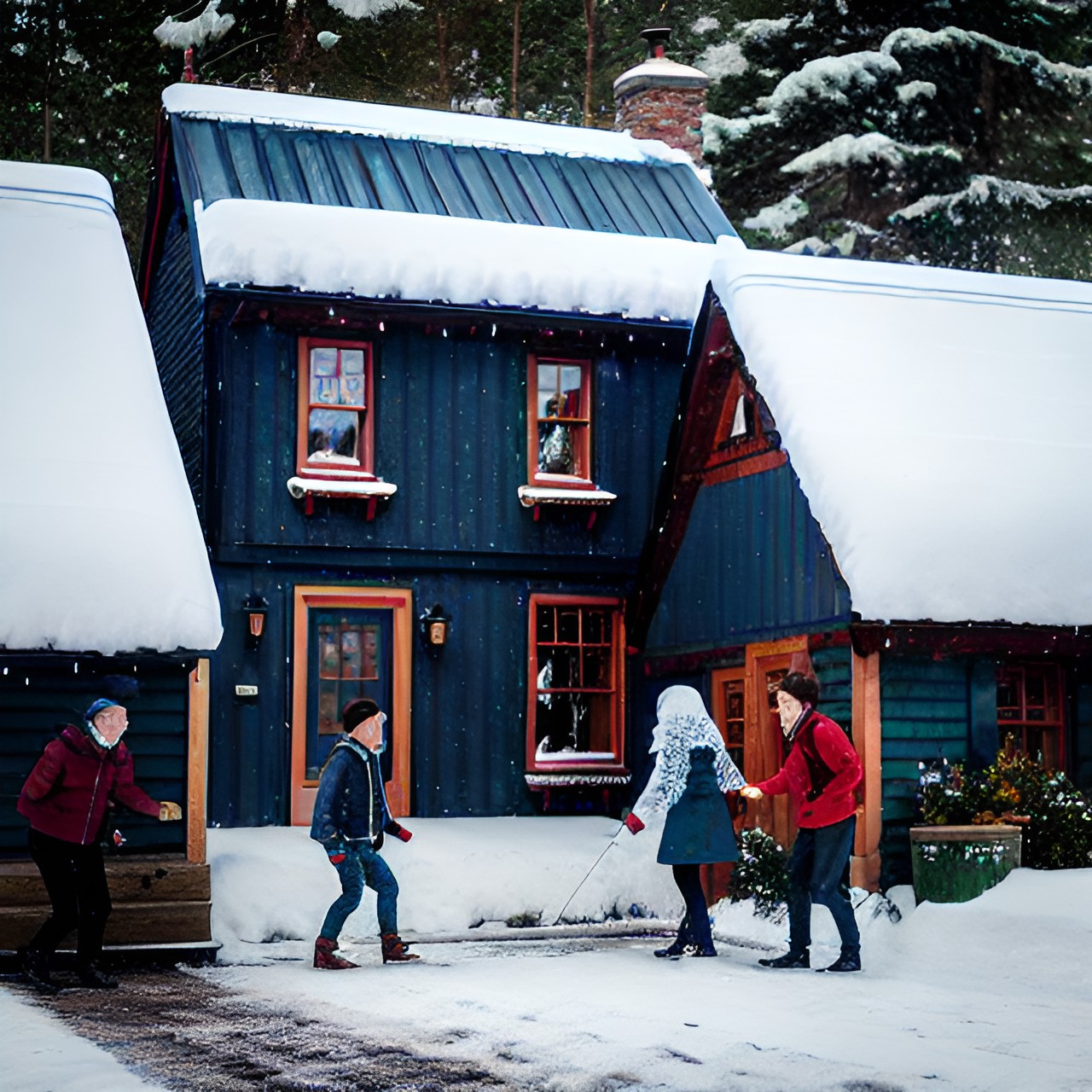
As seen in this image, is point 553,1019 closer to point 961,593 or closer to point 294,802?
point 961,593

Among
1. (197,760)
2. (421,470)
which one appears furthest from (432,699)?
(197,760)

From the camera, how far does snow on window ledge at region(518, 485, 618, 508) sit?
17.0 m

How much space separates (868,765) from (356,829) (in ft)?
12.9

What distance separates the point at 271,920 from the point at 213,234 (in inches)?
248

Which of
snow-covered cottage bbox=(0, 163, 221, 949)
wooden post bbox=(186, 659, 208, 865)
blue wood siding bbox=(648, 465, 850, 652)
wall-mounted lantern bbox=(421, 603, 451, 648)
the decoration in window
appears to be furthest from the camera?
wall-mounted lantern bbox=(421, 603, 451, 648)

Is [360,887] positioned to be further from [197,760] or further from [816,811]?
[816,811]

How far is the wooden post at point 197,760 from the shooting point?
13.0 metres

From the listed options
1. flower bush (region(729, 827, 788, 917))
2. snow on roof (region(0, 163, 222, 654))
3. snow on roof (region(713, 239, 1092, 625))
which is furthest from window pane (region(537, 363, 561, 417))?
flower bush (region(729, 827, 788, 917))

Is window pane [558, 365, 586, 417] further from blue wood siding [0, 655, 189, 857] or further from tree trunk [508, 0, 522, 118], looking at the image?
tree trunk [508, 0, 522, 118]

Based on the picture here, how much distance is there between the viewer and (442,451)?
16984 mm

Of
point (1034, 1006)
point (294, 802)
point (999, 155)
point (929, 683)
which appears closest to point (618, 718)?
point (294, 802)

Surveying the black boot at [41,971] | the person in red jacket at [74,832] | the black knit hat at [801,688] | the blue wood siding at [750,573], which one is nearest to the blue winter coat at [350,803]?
the person in red jacket at [74,832]

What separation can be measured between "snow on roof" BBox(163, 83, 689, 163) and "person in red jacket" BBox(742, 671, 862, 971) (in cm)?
1015

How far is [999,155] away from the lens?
30.3m
